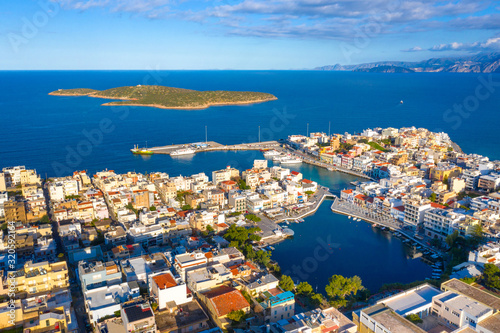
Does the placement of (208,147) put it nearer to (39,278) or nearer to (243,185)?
(243,185)

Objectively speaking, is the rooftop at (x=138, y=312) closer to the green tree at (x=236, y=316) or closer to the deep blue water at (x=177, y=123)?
the green tree at (x=236, y=316)

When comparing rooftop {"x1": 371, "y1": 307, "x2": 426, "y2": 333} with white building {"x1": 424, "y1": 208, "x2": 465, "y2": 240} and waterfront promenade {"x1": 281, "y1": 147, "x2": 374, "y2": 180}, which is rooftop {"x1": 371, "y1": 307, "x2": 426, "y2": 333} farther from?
waterfront promenade {"x1": 281, "y1": 147, "x2": 374, "y2": 180}

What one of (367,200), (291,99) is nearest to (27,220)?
(367,200)

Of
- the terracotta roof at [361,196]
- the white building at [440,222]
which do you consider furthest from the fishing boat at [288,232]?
the white building at [440,222]

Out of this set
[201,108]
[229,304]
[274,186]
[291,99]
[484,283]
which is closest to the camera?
[229,304]

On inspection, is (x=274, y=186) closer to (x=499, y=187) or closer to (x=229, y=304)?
(x=229, y=304)

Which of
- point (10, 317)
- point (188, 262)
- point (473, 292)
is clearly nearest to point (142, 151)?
point (188, 262)

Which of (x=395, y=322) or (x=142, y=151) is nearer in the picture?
(x=395, y=322)

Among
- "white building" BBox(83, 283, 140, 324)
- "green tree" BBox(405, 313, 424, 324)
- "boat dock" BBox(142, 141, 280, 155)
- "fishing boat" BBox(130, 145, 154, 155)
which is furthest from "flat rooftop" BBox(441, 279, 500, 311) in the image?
"fishing boat" BBox(130, 145, 154, 155)
